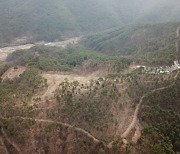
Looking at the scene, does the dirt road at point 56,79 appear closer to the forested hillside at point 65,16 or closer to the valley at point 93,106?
the valley at point 93,106

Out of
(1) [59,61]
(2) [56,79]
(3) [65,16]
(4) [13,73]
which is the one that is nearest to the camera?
(2) [56,79]

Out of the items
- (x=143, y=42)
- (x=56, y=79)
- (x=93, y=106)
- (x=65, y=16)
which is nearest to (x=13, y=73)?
(x=56, y=79)

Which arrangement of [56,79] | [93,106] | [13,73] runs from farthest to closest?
[13,73] < [56,79] < [93,106]

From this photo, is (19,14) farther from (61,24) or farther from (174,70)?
(174,70)

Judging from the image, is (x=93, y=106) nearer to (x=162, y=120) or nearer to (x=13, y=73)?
(x=162, y=120)

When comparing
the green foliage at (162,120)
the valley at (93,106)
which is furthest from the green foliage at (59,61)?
the green foliage at (162,120)

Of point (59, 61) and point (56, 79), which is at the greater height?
point (59, 61)

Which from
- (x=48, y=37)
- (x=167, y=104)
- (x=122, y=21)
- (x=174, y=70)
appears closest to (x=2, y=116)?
(x=167, y=104)

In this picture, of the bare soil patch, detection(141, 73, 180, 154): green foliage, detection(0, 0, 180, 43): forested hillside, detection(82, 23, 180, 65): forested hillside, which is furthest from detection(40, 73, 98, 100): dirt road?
detection(0, 0, 180, 43): forested hillside
